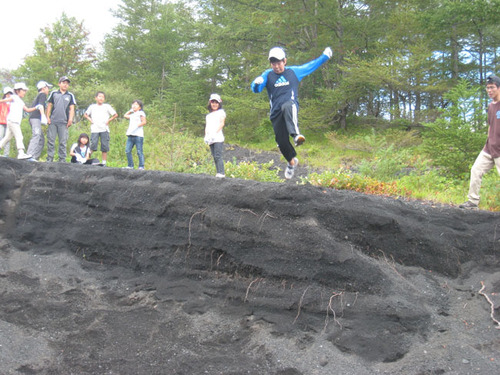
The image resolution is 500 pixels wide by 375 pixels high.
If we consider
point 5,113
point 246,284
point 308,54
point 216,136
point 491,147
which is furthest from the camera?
point 308,54

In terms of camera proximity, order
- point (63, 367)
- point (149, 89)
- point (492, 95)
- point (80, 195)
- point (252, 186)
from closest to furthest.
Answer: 1. point (63, 367)
2. point (252, 186)
3. point (492, 95)
4. point (80, 195)
5. point (149, 89)

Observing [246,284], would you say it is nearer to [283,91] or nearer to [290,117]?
[290,117]

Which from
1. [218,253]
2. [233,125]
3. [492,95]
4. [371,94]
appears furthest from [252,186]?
[371,94]

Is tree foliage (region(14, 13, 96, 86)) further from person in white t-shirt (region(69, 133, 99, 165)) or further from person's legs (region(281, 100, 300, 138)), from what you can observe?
person's legs (region(281, 100, 300, 138))

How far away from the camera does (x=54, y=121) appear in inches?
322

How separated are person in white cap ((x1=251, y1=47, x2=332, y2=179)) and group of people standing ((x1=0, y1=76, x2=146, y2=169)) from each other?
3155 millimetres

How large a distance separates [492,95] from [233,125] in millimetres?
15446

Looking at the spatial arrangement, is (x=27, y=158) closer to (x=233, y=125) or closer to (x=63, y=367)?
(x=63, y=367)

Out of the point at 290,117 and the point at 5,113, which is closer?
the point at 290,117

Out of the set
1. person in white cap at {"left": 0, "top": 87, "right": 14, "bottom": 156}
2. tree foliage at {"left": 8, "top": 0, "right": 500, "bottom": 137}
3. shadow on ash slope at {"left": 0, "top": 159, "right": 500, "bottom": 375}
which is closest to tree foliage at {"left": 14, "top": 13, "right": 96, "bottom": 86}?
tree foliage at {"left": 8, "top": 0, "right": 500, "bottom": 137}

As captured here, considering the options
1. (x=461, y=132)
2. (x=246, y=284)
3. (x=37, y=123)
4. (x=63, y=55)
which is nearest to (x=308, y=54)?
(x=461, y=132)

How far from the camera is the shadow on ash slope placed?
13.6 feet

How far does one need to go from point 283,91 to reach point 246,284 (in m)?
2.76

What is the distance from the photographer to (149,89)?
27469 millimetres
